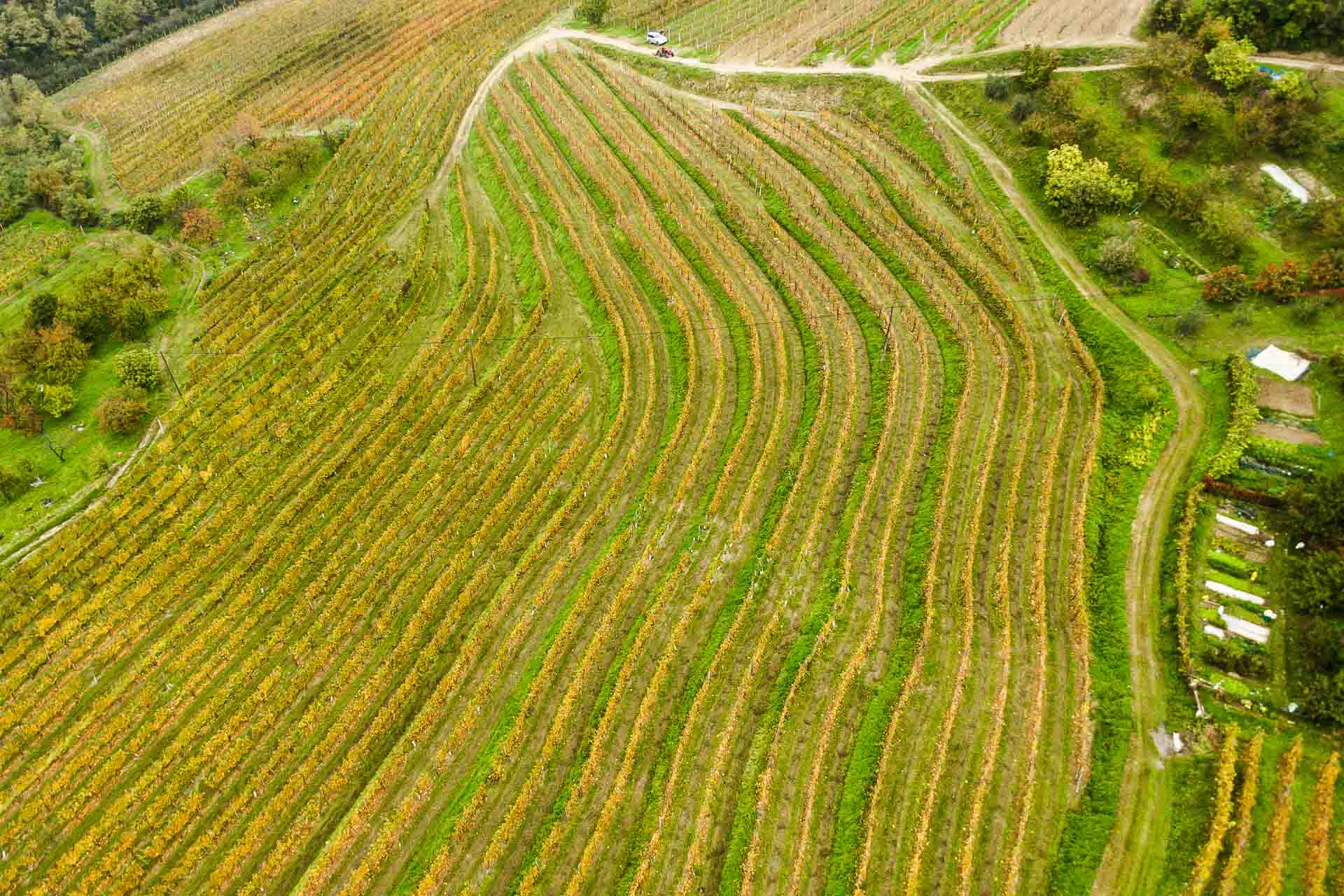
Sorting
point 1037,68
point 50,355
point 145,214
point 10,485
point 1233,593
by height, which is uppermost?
point 1037,68

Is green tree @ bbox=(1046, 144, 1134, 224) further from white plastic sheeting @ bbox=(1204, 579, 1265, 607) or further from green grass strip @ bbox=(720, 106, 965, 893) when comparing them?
white plastic sheeting @ bbox=(1204, 579, 1265, 607)

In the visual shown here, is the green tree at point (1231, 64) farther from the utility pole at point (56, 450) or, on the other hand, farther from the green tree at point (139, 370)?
the utility pole at point (56, 450)

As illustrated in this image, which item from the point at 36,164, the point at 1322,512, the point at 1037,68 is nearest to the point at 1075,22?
the point at 1037,68

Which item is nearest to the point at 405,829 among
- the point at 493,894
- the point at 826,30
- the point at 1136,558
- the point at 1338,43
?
the point at 493,894

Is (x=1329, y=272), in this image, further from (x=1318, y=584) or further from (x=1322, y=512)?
(x=1318, y=584)

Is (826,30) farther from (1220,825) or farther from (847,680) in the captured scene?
(1220,825)
